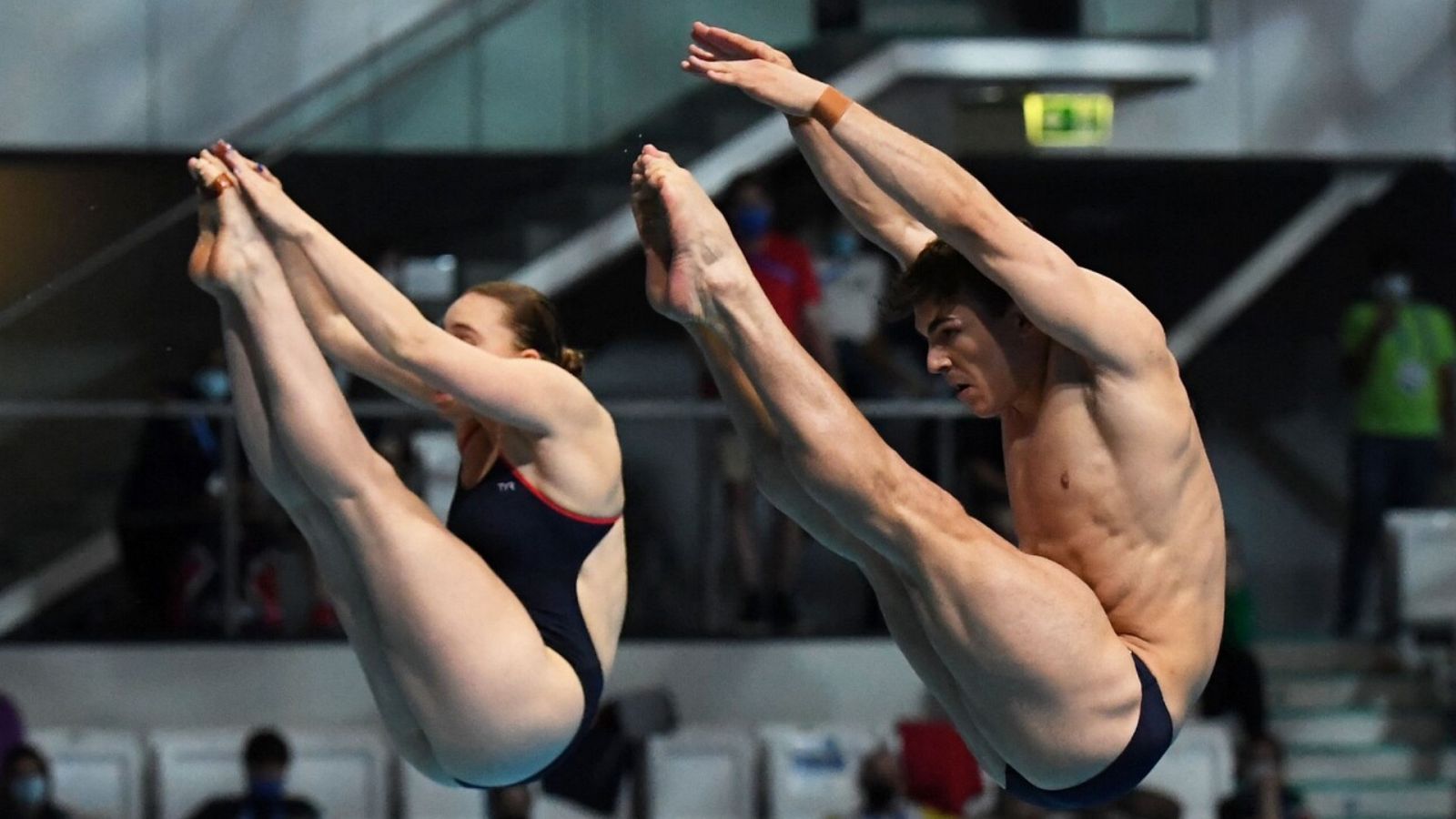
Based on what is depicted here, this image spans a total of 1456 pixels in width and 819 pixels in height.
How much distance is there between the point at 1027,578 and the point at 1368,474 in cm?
549

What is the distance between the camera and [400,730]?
398 centimetres

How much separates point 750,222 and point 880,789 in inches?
72.6

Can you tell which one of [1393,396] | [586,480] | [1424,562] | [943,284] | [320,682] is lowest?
[320,682]

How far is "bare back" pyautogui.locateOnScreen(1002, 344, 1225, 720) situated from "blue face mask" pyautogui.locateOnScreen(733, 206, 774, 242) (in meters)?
3.31

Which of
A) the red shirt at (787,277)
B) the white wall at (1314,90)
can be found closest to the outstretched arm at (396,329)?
the red shirt at (787,277)

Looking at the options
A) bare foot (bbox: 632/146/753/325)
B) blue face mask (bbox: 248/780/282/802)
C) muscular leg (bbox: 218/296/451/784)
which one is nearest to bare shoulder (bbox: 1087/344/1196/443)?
bare foot (bbox: 632/146/753/325)

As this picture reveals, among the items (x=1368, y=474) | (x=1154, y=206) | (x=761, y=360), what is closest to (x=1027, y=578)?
(x=761, y=360)

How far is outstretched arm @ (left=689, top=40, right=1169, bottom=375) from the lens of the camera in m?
3.52

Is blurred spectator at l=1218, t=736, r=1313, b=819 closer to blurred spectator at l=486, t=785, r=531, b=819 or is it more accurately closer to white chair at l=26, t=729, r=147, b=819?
blurred spectator at l=486, t=785, r=531, b=819

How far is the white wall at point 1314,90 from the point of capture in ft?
33.6

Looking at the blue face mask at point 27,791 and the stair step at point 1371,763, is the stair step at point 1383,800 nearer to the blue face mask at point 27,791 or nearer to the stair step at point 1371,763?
the stair step at point 1371,763

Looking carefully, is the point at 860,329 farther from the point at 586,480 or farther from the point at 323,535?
the point at 323,535

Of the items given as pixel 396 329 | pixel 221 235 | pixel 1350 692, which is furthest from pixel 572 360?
pixel 1350 692

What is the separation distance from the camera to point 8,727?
22.8 feet
